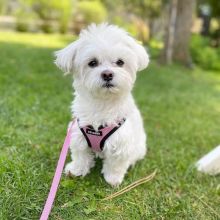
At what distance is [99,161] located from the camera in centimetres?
388

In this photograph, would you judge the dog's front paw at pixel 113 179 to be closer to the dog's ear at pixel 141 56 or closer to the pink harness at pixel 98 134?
the pink harness at pixel 98 134

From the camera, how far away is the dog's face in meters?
2.99

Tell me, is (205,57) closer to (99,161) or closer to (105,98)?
(99,161)

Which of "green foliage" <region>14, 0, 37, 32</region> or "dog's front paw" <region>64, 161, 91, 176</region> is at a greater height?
"dog's front paw" <region>64, 161, 91, 176</region>

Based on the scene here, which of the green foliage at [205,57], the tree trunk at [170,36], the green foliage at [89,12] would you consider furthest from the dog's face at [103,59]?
the green foliage at [89,12]

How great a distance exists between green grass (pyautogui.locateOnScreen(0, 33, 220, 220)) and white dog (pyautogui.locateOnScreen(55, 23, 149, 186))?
0.74 feet

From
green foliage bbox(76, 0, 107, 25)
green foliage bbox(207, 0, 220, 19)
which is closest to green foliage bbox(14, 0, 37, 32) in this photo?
green foliage bbox(76, 0, 107, 25)

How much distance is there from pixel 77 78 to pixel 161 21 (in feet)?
54.5

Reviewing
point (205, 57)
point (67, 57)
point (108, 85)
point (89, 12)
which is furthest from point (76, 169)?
point (89, 12)

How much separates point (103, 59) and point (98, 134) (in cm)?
67

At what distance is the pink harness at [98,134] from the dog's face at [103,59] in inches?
13.5

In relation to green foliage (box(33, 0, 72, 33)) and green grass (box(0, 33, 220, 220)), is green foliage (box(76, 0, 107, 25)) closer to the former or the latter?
green foliage (box(33, 0, 72, 33))

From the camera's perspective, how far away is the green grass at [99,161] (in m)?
3.16

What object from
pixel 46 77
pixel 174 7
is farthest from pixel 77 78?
pixel 174 7
